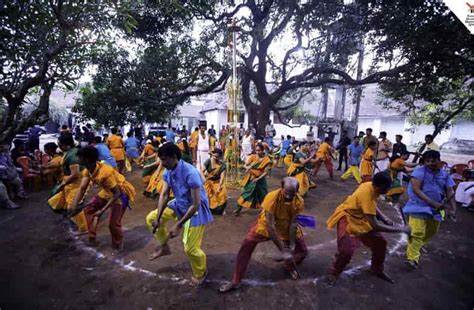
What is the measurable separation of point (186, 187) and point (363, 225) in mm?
2159

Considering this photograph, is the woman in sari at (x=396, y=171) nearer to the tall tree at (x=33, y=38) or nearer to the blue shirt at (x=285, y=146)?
the blue shirt at (x=285, y=146)

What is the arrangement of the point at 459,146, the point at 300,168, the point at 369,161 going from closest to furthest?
the point at 300,168 < the point at 369,161 < the point at 459,146

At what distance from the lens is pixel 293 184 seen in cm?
319

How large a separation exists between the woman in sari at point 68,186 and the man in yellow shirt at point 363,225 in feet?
12.6

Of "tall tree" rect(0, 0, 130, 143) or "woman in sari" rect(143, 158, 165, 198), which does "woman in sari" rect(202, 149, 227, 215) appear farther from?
"tall tree" rect(0, 0, 130, 143)

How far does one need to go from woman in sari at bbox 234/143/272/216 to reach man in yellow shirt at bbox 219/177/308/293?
7.57 ft

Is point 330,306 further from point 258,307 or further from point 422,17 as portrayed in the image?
point 422,17

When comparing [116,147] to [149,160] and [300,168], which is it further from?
[300,168]

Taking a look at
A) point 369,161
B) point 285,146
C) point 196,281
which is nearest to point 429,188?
point 196,281

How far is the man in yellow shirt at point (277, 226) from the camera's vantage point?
3.24 meters

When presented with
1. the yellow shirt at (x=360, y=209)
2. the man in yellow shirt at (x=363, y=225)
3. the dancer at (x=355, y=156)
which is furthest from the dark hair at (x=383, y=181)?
the dancer at (x=355, y=156)

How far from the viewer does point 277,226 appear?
3.58 meters

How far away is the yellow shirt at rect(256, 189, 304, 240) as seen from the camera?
10.9 feet

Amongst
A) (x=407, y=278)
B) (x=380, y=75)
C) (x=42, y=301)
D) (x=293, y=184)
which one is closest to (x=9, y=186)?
(x=42, y=301)
